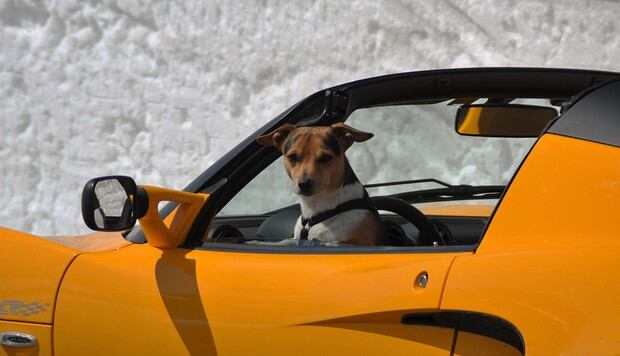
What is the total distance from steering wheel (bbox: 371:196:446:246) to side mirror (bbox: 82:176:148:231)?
40.7 inches

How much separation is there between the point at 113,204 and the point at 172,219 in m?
0.25

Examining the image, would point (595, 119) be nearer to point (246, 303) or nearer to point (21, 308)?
point (246, 303)

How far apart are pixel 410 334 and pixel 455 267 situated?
0.16 metres

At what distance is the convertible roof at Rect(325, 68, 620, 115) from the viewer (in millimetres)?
2691

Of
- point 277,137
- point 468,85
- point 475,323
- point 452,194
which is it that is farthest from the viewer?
point 452,194

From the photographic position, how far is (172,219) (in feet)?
8.14

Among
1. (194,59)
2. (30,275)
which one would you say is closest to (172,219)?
(30,275)

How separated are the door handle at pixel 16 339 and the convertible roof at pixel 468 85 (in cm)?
112

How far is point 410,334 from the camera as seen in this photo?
1.80m

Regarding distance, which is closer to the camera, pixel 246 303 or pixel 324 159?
pixel 246 303

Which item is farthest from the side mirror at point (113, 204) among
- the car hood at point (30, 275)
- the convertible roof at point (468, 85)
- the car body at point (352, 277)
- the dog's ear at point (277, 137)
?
the convertible roof at point (468, 85)

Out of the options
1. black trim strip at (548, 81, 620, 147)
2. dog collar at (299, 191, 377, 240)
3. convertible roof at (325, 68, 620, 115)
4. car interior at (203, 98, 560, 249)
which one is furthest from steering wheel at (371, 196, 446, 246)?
black trim strip at (548, 81, 620, 147)

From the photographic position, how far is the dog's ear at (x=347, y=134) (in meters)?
2.97

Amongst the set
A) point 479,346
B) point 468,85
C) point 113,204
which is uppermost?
point 468,85
